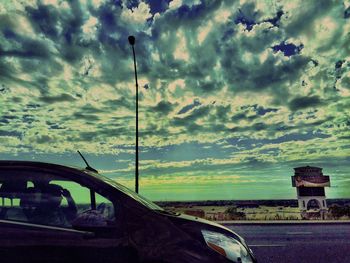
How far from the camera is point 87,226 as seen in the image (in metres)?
3.22

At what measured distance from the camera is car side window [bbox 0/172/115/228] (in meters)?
3.40

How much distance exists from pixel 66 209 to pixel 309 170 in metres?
54.4

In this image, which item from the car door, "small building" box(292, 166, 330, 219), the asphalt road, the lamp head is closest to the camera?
the car door

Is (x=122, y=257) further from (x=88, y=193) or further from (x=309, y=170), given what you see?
(x=309, y=170)

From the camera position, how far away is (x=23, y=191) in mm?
3625

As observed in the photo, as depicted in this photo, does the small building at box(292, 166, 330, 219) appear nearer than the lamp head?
No

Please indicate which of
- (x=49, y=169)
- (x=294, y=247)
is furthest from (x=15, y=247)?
(x=294, y=247)

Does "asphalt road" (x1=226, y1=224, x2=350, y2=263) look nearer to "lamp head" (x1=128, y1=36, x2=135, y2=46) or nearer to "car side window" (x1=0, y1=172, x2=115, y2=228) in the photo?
"car side window" (x1=0, y1=172, x2=115, y2=228)

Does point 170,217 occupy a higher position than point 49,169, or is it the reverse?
point 49,169

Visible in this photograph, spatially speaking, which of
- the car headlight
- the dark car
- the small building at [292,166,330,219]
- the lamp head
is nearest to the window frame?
the dark car

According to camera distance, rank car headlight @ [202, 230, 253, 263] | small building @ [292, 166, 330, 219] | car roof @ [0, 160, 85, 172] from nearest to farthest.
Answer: car headlight @ [202, 230, 253, 263] → car roof @ [0, 160, 85, 172] → small building @ [292, 166, 330, 219]

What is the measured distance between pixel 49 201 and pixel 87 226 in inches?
21.0

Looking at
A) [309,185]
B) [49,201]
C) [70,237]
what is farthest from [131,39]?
[309,185]

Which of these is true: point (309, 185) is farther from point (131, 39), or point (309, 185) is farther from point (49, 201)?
Answer: point (49, 201)
